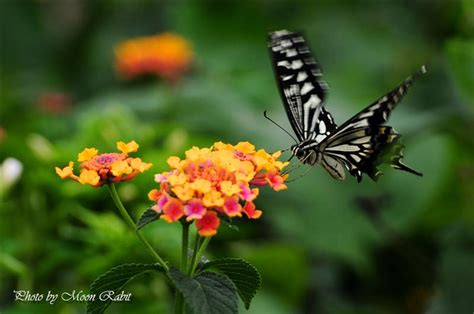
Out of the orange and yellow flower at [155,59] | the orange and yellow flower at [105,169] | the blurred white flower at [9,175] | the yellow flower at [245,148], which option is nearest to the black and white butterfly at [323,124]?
the yellow flower at [245,148]

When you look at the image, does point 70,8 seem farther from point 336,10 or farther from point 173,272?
point 173,272

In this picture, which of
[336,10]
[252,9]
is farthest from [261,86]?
[336,10]

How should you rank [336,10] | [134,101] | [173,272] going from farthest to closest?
[336,10]
[134,101]
[173,272]

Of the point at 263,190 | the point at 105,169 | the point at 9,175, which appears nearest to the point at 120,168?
the point at 105,169

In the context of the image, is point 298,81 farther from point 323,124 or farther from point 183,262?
point 183,262

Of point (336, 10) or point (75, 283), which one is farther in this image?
point (336, 10)
